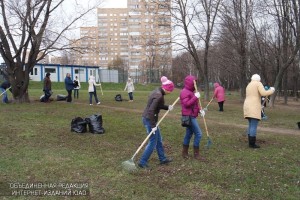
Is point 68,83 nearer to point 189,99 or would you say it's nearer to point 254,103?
point 254,103

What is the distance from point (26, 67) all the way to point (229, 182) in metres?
15.3

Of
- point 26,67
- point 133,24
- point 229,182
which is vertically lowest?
point 229,182

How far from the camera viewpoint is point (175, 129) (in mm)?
11758

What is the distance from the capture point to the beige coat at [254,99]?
8.65 meters

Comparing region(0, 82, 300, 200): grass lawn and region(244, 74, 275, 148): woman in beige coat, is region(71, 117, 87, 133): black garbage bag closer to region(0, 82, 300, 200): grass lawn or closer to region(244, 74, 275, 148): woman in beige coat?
region(0, 82, 300, 200): grass lawn

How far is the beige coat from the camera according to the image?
8648 mm

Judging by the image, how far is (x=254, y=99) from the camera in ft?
28.8

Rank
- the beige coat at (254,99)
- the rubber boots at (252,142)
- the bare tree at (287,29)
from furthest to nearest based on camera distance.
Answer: the bare tree at (287,29) → the rubber boots at (252,142) → the beige coat at (254,99)

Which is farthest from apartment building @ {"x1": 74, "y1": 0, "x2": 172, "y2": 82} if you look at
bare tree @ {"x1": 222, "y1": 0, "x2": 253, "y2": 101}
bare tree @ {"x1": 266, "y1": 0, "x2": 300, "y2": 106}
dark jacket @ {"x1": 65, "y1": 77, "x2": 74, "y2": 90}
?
dark jacket @ {"x1": 65, "y1": 77, "x2": 74, "y2": 90}

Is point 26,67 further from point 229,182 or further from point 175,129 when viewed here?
point 229,182

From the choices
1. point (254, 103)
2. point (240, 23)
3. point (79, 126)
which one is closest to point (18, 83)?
point (79, 126)

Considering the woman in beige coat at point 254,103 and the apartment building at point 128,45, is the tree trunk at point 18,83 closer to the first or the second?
the woman in beige coat at point 254,103

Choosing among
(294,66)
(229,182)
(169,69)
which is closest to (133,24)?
(169,69)

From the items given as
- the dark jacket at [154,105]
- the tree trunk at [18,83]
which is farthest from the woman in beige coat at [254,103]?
the tree trunk at [18,83]
